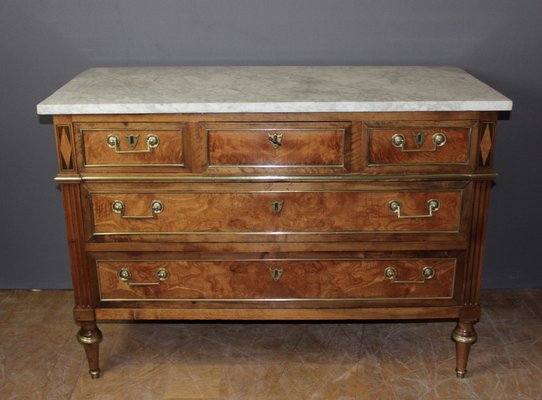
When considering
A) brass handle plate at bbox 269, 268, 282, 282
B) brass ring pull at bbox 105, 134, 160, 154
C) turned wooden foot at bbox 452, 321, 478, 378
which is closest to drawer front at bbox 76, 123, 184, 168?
brass ring pull at bbox 105, 134, 160, 154

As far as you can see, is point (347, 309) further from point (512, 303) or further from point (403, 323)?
point (512, 303)

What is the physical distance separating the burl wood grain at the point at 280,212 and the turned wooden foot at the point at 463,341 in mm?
395

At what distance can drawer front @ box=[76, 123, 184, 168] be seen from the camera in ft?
7.60

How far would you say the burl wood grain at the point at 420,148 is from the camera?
2.32 meters

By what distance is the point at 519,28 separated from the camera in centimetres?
293

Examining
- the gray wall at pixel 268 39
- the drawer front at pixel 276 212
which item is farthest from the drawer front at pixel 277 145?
the gray wall at pixel 268 39

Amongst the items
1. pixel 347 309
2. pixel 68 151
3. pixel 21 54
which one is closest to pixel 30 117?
pixel 21 54

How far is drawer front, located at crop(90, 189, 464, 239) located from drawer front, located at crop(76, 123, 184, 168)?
0.11m

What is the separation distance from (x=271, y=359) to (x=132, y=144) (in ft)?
3.36

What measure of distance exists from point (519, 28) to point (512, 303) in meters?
1.20

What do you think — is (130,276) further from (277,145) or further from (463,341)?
(463,341)

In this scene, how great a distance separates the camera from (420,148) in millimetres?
2336

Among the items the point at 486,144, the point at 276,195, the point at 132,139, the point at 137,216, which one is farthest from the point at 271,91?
the point at 486,144

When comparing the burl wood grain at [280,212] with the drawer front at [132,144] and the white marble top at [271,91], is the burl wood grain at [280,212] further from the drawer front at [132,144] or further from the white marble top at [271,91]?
the white marble top at [271,91]
